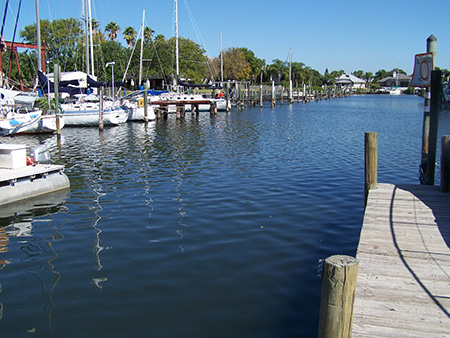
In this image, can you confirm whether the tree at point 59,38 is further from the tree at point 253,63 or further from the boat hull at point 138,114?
the tree at point 253,63

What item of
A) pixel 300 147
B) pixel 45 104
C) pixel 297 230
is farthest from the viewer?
pixel 45 104

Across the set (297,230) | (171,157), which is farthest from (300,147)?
(297,230)

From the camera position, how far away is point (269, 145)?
2214 cm

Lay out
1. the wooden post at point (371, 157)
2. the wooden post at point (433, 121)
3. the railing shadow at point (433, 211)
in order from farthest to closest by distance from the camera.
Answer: the wooden post at point (433, 121) → the wooden post at point (371, 157) → the railing shadow at point (433, 211)

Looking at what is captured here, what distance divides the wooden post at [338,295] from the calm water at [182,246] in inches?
67.5

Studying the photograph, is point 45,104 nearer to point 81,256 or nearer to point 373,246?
point 81,256

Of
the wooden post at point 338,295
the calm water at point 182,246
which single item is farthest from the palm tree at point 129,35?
the wooden post at point 338,295

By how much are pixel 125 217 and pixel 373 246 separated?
5.73 m

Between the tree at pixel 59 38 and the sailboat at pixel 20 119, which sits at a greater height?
the tree at pixel 59 38

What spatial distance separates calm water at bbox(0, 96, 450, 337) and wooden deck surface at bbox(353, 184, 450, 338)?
928 millimetres

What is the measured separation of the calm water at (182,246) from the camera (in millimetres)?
5758

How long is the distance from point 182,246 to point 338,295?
16.2 ft

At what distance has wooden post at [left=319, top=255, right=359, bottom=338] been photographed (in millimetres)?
3539

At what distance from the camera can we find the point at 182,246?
323 inches
